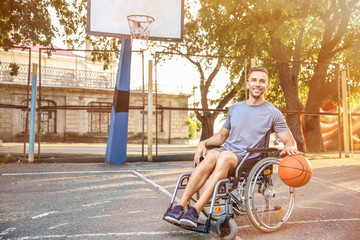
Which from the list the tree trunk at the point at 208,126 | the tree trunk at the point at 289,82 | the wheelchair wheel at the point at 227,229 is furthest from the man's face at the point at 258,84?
the tree trunk at the point at 208,126

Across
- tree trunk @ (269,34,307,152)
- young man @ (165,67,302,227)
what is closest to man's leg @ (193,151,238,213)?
young man @ (165,67,302,227)

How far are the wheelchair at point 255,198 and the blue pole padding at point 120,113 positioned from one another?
5545mm

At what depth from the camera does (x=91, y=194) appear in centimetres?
539

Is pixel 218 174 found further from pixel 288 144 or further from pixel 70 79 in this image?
pixel 70 79

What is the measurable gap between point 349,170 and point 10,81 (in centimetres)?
2601

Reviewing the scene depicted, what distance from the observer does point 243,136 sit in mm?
3689

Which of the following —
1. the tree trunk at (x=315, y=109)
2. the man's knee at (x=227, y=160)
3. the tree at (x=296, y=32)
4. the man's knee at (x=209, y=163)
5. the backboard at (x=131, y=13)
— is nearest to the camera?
the man's knee at (x=227, y=160)

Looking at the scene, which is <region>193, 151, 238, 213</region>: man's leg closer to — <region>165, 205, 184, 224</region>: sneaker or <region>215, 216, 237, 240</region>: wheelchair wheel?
<region>165, 205, 184, 224</region>: sneaker

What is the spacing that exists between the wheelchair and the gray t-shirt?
0.10 metres

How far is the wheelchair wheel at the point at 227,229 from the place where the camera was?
10.4 ft

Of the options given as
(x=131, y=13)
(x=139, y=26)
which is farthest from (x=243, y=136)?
(x=131, y=13)

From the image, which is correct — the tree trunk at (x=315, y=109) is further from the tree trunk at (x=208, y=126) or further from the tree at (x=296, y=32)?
the tree trunk at (x=208, y=126)

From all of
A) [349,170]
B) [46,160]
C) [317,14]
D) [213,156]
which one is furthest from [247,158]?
[317,14]

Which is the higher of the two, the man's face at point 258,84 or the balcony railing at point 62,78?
the balcony railing at point 62,78
